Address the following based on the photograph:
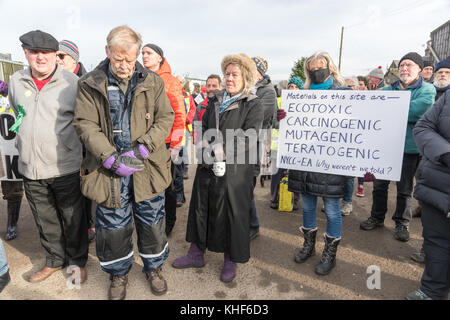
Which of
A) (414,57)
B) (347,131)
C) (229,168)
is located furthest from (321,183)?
(414,57)

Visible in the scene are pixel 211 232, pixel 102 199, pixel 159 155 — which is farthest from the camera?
pixel 211 232

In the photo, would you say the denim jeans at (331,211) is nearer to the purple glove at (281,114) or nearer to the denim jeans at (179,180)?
the purple glove at (281,114)

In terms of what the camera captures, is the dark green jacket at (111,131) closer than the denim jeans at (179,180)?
Yes

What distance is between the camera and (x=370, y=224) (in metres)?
3.70

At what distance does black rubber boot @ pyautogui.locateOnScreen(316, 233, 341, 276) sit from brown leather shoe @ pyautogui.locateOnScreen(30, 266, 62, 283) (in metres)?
2.61

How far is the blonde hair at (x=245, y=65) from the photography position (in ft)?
8.15

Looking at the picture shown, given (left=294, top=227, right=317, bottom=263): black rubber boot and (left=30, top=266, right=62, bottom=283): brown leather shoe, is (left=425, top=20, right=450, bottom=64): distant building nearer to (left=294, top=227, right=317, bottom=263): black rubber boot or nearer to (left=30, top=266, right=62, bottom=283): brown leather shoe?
(left=294, top=227, right=317, bottom=263): black rubber boot

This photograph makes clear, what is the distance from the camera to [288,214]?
14.0ft

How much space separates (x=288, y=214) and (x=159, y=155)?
2.59 metres

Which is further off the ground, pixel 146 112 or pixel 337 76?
pixel 337 76

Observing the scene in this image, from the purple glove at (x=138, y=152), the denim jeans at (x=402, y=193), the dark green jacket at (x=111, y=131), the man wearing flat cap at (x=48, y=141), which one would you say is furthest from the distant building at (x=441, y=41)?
the man wearing flat cap at (x=48, y=141)

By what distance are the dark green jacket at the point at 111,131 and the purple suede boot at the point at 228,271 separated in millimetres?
994
